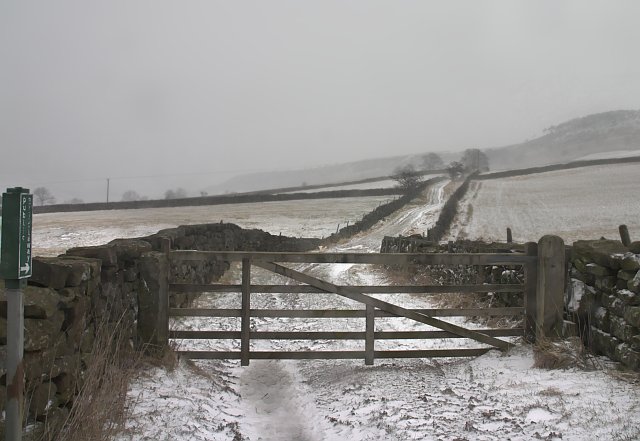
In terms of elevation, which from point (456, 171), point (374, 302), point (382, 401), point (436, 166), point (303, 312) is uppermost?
point (436, 166)

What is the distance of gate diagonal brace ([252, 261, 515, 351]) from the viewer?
5996 mm

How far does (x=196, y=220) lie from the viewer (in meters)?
38.0

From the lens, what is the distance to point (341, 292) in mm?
6098

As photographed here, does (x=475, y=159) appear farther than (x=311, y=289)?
Yes

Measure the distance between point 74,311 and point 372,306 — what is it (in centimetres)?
331

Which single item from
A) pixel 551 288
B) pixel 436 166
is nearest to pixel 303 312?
pixel 551 288

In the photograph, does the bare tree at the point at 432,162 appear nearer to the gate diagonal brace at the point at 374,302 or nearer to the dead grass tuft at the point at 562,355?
the gate diagonal brace at the point at 374,302

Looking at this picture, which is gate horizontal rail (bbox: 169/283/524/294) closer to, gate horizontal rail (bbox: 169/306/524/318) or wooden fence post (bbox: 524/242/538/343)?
gate horizontal rail (bbox: 169/306/524/318)

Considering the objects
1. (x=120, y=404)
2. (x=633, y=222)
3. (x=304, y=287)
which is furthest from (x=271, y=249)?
(x=633, y=222)

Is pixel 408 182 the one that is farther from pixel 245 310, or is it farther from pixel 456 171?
pixel 245 310

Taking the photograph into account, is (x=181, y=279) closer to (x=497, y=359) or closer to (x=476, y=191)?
(x=497, y=359)

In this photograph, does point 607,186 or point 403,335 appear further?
point 607,186

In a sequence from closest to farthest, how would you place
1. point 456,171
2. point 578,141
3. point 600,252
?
point 600,252, point 456,171, point 578,141

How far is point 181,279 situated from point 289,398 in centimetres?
556
